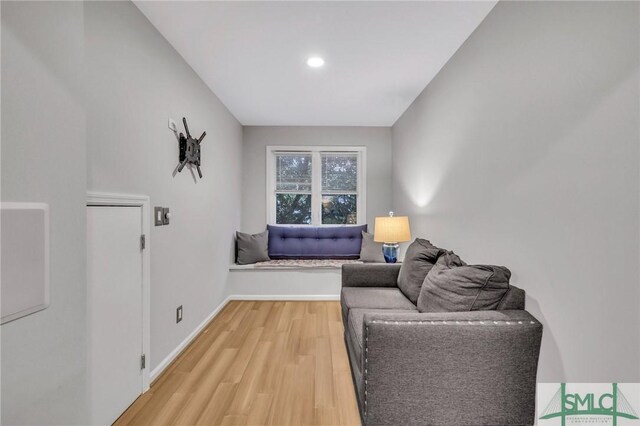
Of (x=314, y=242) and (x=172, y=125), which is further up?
(x=172, y=125)

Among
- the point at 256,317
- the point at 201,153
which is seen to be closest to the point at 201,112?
the point at 201,153

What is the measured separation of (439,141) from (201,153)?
7.67 ft

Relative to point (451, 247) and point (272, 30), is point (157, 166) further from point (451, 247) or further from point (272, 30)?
point (451, 247)

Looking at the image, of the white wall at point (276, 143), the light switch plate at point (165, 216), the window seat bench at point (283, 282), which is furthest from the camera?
the white wall at point (276, 143)

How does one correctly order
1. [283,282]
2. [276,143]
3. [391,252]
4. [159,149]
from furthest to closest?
[276,143], [283,282], [391,252], [159,149]

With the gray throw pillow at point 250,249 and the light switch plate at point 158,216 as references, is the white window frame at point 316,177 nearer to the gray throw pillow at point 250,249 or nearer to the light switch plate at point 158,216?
the gray throw pillow at point 250,249

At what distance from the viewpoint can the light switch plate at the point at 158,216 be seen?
7.01ft

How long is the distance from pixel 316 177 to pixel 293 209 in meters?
0.64

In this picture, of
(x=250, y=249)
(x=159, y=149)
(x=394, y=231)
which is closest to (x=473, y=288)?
(x=394, y=231)

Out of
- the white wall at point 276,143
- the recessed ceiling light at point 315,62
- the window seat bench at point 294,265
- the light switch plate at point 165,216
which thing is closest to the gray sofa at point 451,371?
the light switch plate at point 165,216

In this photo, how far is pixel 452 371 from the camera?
4.55 feet

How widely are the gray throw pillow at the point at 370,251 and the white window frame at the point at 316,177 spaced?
531 mm

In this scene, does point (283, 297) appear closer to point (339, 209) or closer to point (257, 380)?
point (339, 209)

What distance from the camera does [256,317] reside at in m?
3.34
